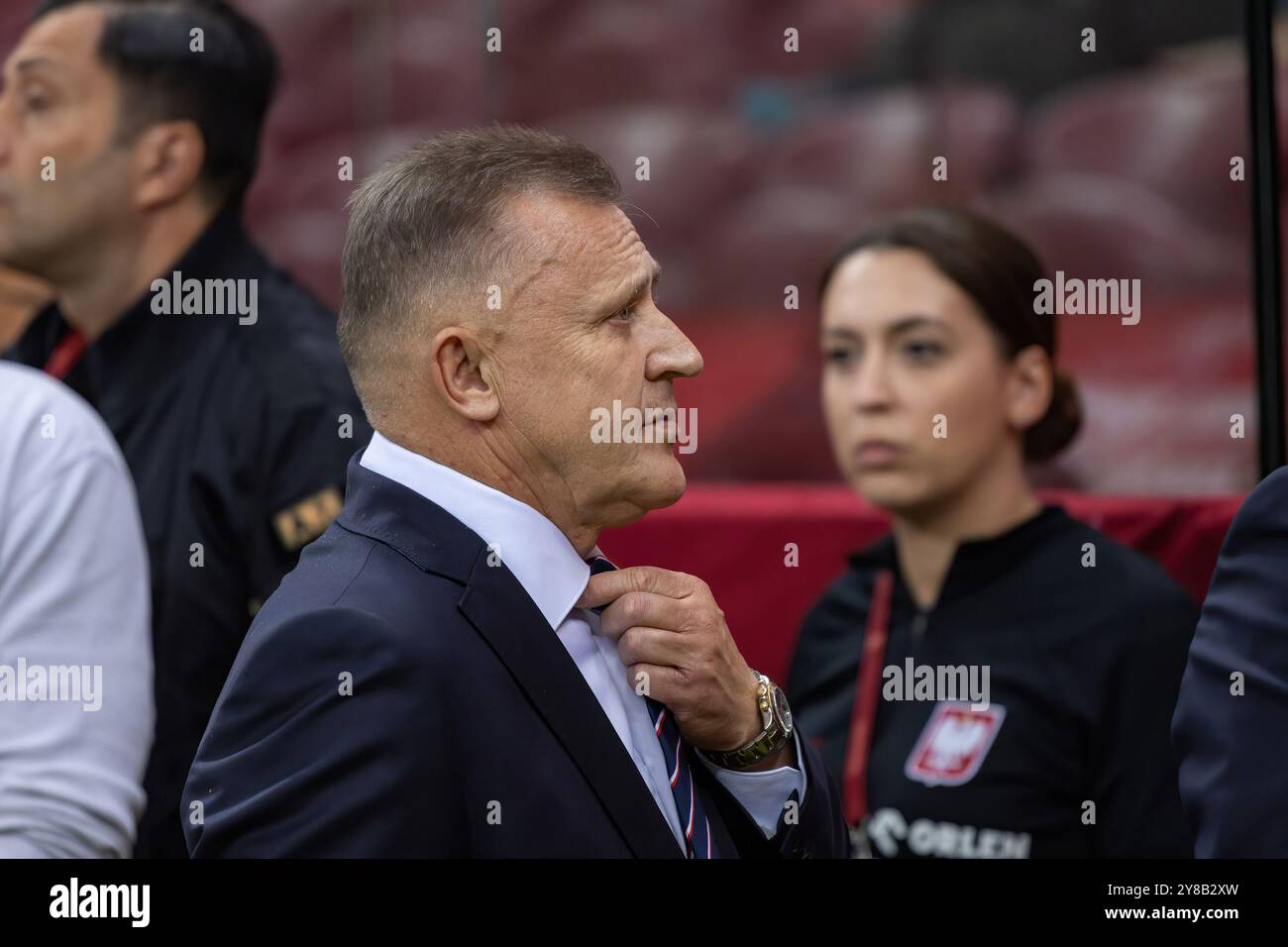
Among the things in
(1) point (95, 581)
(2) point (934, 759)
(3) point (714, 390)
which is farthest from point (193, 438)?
(3) point (714, 390)

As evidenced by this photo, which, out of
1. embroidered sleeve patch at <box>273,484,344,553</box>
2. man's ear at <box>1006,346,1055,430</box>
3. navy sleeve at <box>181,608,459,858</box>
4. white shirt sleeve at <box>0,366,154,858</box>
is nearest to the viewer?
navy sleeve at <box>181,608,459,858</box>

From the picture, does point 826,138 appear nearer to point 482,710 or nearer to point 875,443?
point 875,443

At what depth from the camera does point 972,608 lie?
1.62m

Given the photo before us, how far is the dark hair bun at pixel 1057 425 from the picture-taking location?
5.53ft

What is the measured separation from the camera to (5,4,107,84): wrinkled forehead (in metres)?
1.55

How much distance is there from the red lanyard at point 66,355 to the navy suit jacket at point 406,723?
0.83 meters

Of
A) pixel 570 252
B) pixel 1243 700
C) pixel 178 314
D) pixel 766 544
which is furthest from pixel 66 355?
pixel 1243 700

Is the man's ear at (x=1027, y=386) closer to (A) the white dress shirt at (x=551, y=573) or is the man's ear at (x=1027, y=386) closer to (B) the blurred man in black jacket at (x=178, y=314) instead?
(B) the blurred man in black jacket at (x=178, y=314)

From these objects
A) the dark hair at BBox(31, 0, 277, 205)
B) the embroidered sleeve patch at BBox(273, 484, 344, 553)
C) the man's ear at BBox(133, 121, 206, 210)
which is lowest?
the embroidered sleeve patch at BBox(273, 484, 344, 553)

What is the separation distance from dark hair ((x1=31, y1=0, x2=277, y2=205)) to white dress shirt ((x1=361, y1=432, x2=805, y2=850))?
80cm

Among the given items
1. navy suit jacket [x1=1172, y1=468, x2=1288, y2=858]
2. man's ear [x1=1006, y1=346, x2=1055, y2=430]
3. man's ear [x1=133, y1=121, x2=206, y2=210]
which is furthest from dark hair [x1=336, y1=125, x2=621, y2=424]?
man's ear [x1=1006, y1=346, x2=1055, y2=430]

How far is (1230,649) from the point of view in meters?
0.94

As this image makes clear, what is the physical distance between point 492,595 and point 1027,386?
3.15ft

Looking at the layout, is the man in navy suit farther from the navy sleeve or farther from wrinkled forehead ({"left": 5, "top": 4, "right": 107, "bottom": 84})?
wrinkled forehead ({"left": 5, "top": 4, "right": 107, "bottom": 84})
